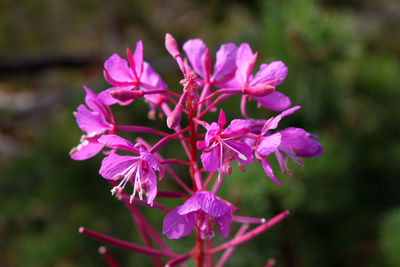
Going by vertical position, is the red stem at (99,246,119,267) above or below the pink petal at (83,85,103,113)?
below

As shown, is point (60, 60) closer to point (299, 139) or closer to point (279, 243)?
point (279, 243)

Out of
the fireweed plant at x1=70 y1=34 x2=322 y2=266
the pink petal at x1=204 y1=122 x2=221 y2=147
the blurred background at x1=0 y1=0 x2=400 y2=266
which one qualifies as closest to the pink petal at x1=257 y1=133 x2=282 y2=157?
the fireweed plant at x1=70 y1=34 x2=322 y2=266

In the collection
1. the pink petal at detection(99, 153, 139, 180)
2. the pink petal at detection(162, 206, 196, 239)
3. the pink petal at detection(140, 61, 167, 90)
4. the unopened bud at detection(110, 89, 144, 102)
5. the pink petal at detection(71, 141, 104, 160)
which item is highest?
the unopened bud at detection(110, 89, 144, 102)

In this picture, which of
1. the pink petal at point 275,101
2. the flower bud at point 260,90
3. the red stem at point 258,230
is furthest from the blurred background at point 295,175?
the flower bud at point 260,90

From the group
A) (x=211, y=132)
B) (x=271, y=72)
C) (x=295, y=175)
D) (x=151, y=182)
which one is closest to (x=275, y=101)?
(x=271, y=72)

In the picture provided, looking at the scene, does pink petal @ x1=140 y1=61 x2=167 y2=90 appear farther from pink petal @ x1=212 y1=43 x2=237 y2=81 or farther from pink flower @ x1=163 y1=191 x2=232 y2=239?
pink flower @ x1=163 y1=191 x2=232 y2=239

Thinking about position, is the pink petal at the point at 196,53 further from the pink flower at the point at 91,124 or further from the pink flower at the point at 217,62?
the pink flower at the point at 91,124
